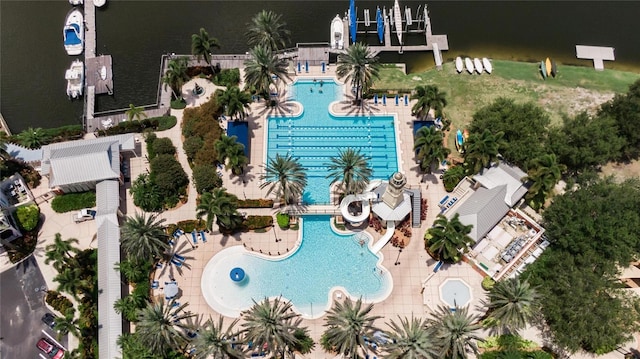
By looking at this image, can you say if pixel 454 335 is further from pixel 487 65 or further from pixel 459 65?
pixel 487 65

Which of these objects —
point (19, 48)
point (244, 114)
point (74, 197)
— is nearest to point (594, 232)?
point (244, 114)

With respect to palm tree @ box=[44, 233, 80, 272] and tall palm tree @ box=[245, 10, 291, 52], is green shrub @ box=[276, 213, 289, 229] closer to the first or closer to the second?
palm tree @ box=[44, 233, 80, 272]

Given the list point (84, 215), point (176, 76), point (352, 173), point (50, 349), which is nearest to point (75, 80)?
point (176, 76)

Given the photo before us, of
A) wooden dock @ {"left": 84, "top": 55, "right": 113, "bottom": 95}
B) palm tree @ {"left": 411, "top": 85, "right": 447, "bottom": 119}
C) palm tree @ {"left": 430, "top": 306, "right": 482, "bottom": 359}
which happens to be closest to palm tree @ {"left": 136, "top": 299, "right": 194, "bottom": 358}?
palm tree @ {"left": 430, "top": 306, "right": 482, "bottom": 359}

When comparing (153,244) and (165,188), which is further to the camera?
(165,188)

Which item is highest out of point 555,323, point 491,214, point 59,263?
point 491,214

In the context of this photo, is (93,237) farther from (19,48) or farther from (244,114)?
(19,48)
